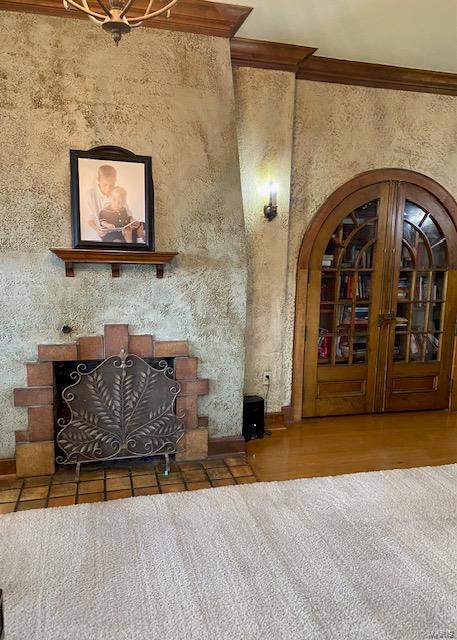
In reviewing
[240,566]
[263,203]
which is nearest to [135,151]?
[263,203]

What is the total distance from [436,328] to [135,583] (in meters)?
3.55

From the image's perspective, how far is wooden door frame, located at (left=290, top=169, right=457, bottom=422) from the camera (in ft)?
12.8

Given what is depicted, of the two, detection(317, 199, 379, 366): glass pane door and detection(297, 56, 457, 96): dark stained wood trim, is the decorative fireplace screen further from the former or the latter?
detection(297, 56, 457, 96): dark stained wood trim

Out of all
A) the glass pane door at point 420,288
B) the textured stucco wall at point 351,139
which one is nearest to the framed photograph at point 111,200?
the textured stucco wall at point 351,139

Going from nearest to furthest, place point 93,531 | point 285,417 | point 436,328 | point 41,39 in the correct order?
point 93,531, point 41,39, point 285,417, point 436,328

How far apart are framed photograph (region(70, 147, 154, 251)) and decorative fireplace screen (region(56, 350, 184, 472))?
29.7 inches

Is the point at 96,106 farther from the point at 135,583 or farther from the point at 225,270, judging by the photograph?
the point at 135,583

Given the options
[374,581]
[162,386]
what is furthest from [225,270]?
[374,581]

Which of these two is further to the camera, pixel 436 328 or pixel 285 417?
pixel 436 328

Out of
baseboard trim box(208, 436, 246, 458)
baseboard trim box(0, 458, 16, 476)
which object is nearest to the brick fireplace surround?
baseboard trim box(0, 458, 16, 476)

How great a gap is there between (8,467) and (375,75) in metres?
4.02

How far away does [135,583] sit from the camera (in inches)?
80.1

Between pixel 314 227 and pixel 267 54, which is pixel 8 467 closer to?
pixel 314 227

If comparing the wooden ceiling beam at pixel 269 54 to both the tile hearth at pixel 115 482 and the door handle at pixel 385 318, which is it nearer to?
the door handle at pixel 385 318
